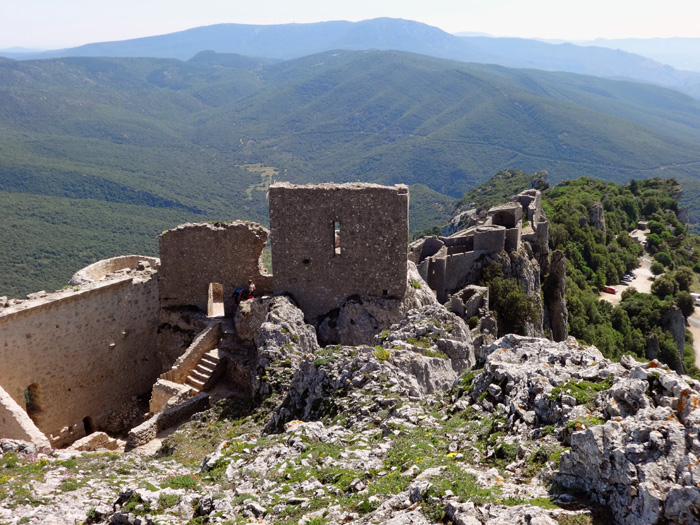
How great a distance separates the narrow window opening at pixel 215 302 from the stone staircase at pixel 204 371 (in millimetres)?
1735

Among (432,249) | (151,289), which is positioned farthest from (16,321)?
(432,249)

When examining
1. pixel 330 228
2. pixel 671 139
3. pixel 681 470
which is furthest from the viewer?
pixel 671 139

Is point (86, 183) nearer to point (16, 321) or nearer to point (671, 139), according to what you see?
point (16, 321)

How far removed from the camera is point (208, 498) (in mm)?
8406

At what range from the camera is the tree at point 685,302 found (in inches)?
2013

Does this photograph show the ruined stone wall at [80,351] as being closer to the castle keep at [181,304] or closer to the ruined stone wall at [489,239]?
the castle keep at [181,304]

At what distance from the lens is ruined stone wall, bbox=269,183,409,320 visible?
17.3 metres

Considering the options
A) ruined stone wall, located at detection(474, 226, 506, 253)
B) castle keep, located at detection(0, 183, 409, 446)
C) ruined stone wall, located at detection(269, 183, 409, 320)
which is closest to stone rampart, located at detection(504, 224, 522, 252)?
ruined stone wall, located at detection(474, 226, 506, 253)

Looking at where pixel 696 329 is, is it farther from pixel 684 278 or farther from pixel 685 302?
pixel 684 278

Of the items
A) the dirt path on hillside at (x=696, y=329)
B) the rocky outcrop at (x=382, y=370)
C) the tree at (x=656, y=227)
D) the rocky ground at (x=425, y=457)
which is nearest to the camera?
the rocky ground at (x=425, y=457)

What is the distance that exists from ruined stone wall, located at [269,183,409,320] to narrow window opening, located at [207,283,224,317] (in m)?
3.21

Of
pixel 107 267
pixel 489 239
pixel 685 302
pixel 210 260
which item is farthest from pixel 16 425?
pixel 685 302

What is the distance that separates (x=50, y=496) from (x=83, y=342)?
30.4 ft

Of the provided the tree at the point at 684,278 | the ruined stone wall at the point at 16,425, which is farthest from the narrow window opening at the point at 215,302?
the tree at the point at 684,278
